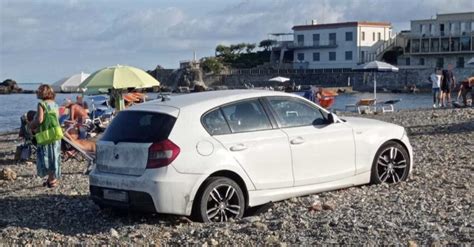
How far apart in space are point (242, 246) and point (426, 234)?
1.79 meters

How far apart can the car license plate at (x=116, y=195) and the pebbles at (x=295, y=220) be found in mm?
325

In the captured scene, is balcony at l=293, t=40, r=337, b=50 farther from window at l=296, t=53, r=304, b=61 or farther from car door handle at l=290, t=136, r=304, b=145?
car door handle at l=290, t=136, r=304, b=145

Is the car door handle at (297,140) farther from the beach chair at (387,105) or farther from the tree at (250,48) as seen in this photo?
the tree at (250,48)

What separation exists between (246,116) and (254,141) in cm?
35

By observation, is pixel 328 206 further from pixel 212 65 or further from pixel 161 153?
pixel 212 65

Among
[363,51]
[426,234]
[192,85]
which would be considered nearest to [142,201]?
[426,234]

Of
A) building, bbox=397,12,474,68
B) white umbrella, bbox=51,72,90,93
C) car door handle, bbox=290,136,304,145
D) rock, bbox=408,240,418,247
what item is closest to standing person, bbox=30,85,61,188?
car door handle, bbox=290,136,304,145

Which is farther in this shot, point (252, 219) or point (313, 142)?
point (313, 142)

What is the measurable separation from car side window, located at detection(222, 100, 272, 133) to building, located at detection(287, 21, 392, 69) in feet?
331

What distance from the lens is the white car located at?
8352mm

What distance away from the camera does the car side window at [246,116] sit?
8.93 meters

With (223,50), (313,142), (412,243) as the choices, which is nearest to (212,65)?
(223,50)

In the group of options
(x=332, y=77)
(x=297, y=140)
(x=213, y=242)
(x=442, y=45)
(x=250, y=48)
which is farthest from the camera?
(x=250, y=48)

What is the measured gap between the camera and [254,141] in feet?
29.2
